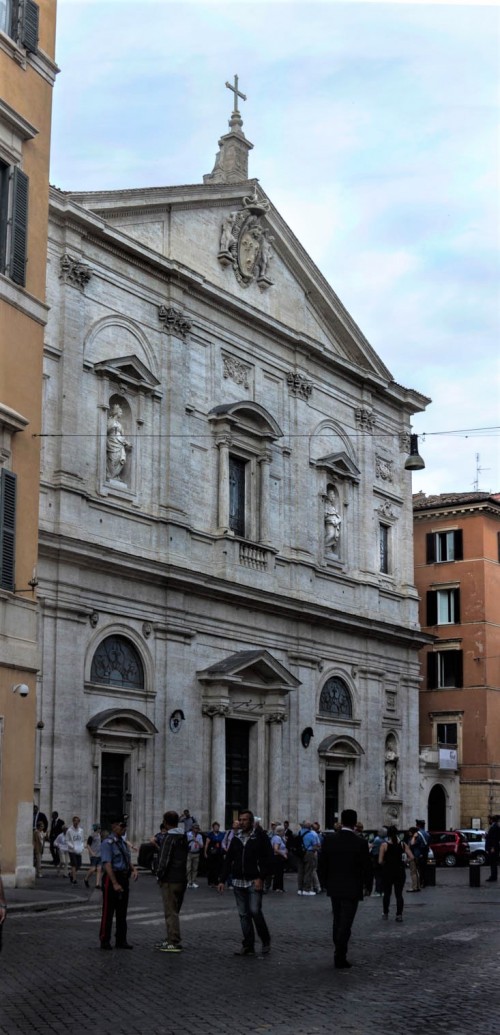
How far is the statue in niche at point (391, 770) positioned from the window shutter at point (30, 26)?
2570 centimetres

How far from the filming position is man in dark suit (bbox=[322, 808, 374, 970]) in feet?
48.6

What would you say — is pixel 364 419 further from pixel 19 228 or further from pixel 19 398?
pixel 19 398

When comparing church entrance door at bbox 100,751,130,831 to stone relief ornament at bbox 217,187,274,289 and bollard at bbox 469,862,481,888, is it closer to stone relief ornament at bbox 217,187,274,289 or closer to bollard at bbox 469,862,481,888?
bollard at bbox 469,862,481,888

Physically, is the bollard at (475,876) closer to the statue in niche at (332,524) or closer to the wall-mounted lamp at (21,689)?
the wall-mounted lamp at (21,689)

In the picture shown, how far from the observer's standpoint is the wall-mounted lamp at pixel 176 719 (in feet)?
113

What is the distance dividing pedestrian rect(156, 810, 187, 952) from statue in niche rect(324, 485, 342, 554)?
26.5 m

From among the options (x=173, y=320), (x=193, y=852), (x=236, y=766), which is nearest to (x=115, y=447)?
(x=173, y=320)

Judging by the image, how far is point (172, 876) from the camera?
53.4 feet

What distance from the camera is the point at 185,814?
3122 centimetres

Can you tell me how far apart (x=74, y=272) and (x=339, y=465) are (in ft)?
40.8

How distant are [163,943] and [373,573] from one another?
28604 mm

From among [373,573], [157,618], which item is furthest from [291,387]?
[157,618]

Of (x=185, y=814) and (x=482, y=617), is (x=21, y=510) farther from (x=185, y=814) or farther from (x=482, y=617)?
(x=482, y=617)

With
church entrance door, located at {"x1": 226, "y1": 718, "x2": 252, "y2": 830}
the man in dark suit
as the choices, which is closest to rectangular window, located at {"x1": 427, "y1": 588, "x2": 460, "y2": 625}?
church entrance door, located at {"x1": 226, "y1": 718, "x2": 252, "y2": 830}
